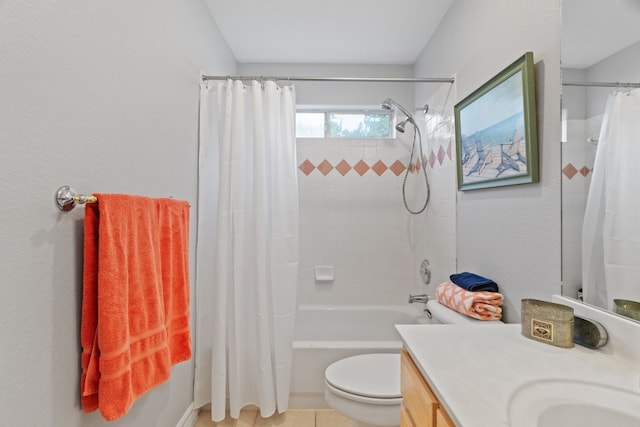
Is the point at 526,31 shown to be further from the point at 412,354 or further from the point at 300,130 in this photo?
the point at 300,130

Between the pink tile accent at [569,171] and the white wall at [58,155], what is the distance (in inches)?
60.8

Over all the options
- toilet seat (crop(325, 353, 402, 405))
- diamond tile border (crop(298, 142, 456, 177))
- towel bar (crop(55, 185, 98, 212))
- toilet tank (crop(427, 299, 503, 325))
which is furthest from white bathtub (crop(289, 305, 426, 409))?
towel bar (crop(55, 185, 98, 212))

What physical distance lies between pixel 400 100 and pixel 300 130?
0.94 m

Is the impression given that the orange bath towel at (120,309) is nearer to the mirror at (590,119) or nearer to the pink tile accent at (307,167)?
the mirror at (590,119)

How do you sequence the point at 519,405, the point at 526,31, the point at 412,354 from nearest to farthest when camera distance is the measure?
the point at 519,405, the point at 412,354, the point at 526,31

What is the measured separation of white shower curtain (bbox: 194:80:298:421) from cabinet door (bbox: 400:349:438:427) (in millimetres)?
1039

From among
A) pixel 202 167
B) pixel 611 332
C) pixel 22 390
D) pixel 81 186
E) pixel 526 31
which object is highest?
pixel 526 31

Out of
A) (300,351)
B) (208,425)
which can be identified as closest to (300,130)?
(300,351)

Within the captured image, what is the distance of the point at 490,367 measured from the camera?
76 cm

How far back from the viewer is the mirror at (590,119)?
82cm

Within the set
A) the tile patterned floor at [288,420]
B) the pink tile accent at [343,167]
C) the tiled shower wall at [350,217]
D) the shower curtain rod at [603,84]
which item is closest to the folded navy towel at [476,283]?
the shower curtain rod at [603,84]

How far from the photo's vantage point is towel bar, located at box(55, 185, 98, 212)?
84 centimetres

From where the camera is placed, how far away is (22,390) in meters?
0.74

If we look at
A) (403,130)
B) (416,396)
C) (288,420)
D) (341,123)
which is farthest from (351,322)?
(416,396)
